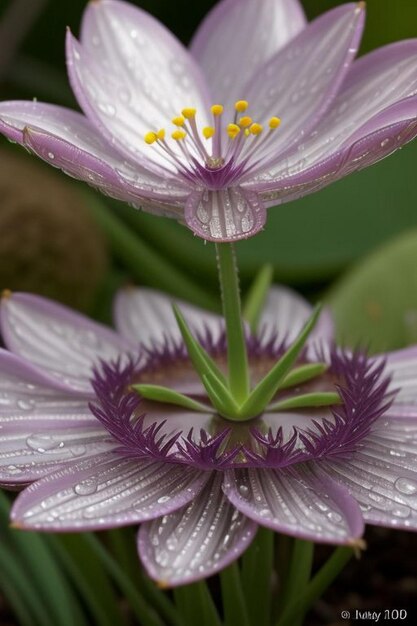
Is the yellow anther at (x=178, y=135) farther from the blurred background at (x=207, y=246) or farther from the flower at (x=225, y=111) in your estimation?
the blurred background at (x=207, y=246)

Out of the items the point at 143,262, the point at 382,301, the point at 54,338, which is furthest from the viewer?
the point at 143,262

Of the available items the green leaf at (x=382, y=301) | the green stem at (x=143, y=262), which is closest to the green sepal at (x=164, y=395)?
the green leaf at (x=382, y=301)

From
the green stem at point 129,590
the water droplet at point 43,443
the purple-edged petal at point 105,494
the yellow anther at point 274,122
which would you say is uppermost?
the yellow anther at point 274,122

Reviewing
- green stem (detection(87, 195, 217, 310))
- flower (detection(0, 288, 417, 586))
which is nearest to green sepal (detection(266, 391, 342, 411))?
flower (detection(0, 288, 417, 586))

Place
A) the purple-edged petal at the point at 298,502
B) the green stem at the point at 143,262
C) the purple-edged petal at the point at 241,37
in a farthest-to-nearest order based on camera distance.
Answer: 1. the green stem at the point at 143,262
2. the purple-edged petal at the point at 241,37
3. the purple-edged petal at the point at 298,502

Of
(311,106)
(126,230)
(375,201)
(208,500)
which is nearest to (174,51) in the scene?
(311,106)

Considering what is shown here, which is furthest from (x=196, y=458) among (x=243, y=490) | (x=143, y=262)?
(x=143, y=262)

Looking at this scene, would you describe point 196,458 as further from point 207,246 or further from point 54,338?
point 207,246
